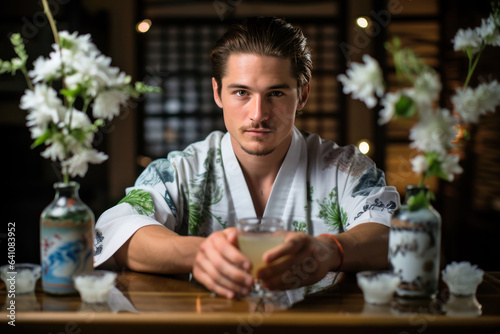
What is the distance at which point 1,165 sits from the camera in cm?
474

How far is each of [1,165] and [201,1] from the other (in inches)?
104

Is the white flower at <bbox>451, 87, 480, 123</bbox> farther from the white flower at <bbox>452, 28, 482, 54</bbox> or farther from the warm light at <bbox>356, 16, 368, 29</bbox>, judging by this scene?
the warm light at <bbox>356, 16, 368, 29</bbox>

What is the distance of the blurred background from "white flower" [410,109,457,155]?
392 centimetres

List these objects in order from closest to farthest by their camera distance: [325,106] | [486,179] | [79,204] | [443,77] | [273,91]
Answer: [79,204] → [273,91] → [486,179] → [443,77] → [325,106]

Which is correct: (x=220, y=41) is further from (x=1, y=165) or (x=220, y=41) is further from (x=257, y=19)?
(x=1, y=165)

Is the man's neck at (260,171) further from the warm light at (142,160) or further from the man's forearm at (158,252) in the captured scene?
the warm light at (142,160)

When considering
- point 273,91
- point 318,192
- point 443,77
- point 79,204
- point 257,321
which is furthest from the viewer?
point 443,77

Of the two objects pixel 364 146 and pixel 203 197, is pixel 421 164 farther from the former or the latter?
pixel 364 146

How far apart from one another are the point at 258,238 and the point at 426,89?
1.70ft

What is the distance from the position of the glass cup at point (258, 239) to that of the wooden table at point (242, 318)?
85 millimetres

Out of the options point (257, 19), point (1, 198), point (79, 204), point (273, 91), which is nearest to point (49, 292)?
point (79, 204)

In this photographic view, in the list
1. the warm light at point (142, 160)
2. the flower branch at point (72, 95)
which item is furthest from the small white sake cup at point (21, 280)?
the warm light at point (142, 160)

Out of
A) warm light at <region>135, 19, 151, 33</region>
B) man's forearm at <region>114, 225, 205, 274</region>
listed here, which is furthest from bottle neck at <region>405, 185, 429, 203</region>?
warm light at <region>135, 19, 151, 33</region>

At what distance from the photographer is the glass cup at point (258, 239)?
125 cm
